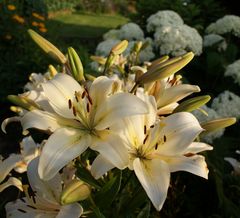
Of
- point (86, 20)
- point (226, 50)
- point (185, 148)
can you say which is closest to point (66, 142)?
point (185, 148)

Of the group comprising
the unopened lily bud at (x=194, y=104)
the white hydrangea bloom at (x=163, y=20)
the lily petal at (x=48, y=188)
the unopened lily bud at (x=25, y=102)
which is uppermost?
the unopened lily bud at (x=25, y=102)

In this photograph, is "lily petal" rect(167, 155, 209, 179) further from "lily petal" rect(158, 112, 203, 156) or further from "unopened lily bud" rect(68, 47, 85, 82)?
"unopened lily bud" rect(68, 47, 85, 82)

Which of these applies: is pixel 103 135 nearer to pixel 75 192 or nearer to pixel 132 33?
pixel 75 192

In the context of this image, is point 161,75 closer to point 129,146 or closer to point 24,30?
point 129,146

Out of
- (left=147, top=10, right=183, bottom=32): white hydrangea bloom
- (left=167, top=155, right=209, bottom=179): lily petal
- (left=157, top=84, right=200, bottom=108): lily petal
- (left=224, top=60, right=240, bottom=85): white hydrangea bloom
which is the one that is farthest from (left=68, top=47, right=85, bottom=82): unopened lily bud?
(left=147, top=10, right=183, bottom=32): white hydrangea bloom

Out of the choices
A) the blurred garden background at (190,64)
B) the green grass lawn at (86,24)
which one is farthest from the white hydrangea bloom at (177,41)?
the green grass lawn at (86,24)

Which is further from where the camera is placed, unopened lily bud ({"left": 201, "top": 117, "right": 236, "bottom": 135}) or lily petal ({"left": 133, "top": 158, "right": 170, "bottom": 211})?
unopened lily bud ({"left": 201, "top": 117, "right": 236, "bottom": 135})

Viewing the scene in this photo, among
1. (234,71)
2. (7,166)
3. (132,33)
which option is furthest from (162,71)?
(132,33)

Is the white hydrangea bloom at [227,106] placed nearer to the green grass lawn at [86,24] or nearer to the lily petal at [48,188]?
the lily petal at [48,188]
